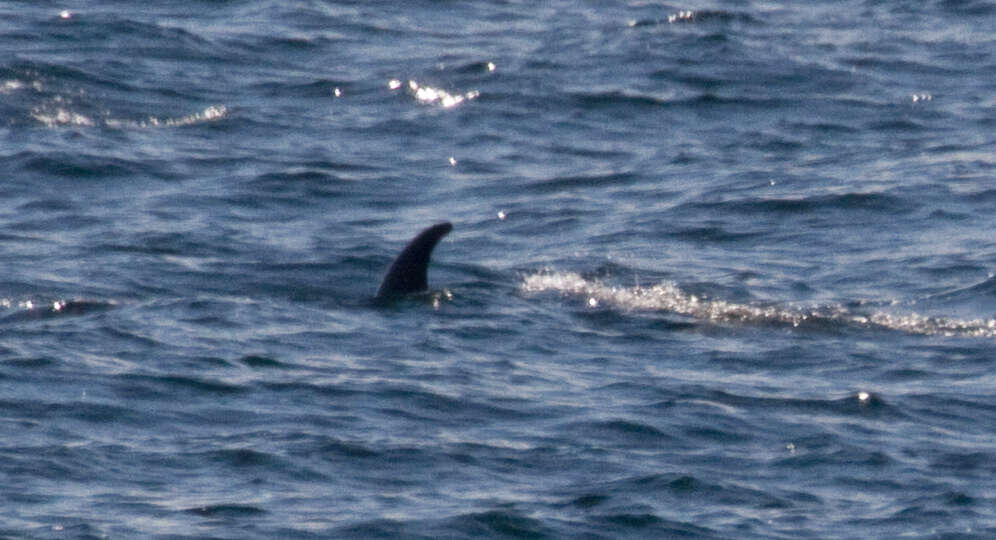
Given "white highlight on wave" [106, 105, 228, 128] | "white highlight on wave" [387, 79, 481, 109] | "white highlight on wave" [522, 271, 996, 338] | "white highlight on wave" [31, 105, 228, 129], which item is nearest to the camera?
"white highlight on wave" [522, 271, 996, 338]

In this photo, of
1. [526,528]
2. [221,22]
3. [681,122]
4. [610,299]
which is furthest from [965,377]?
[221,22]

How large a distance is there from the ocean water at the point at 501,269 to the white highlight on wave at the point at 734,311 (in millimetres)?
53

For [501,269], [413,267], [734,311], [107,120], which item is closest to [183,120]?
[107,120]

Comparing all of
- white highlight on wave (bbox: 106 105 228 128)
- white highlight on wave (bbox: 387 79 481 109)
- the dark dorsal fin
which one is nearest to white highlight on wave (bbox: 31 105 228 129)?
white highlight on wave (bbox: 106 105 228 128)

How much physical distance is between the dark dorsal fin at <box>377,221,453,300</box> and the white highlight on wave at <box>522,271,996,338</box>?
3.50 ft

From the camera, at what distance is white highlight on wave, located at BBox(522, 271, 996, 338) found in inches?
680

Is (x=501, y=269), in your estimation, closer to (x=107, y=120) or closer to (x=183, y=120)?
(x=183, y=120)

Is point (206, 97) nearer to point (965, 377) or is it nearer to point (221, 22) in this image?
point (221, 22)

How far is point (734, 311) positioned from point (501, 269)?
2.59 meters

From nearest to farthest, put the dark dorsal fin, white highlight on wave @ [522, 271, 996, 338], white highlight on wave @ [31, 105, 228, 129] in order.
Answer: white highlight on wave @ [522, 271, 996, 338]
the dark dorsal fin
white highlight on wave @ [31, 105, 228, 129]

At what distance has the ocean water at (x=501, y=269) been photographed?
12.5 meters

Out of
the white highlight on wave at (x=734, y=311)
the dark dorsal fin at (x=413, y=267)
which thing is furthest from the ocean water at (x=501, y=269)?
the dark dorsal fin at (x=413, y=267)

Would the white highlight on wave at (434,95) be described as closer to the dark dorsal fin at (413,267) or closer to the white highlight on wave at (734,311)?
the white highlight on wave at (734,311)

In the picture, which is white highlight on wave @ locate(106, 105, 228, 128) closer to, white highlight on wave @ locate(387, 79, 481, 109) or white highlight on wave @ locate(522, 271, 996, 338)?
white highlight on wave @ locate(387, 79, 481, 109)
